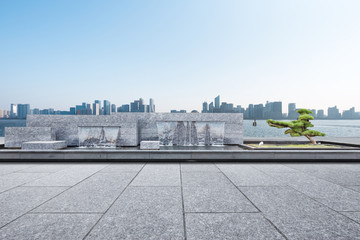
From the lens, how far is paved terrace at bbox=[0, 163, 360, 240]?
11.8ft

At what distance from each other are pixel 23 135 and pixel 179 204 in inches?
541

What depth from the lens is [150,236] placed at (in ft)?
11.2

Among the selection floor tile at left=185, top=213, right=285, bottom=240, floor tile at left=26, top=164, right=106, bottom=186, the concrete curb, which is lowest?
floor tile at left=26, top=164, right=106, bottom=186

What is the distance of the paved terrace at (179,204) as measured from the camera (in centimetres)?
360

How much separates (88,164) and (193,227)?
7414 mm

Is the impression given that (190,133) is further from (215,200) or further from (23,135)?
(23,135)

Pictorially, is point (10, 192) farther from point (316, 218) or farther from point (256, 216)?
point (316, 218)

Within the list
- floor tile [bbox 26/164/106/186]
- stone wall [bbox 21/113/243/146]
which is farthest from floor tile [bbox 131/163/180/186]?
stone wall [bbox 21/113/243/146]

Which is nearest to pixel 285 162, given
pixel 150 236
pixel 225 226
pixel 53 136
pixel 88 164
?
pixel 225 226

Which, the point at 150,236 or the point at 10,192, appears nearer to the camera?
the point at 150,236

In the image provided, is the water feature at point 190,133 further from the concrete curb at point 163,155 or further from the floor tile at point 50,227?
the floor tile at point 50,227

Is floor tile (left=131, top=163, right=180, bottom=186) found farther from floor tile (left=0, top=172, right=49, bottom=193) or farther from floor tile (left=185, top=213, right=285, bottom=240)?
floor tile (left=0, top=172, right=49, bottom=193)

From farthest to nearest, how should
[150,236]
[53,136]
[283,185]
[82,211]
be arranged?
1. [53,136]
2. [283,185]
3. [82,211]
4. [150,236]

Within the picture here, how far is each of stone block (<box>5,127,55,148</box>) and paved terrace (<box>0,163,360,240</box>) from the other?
20.0ft
